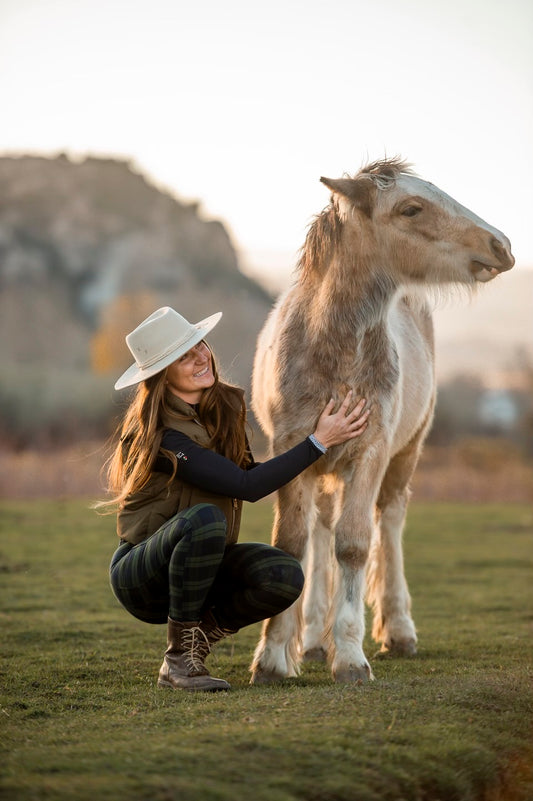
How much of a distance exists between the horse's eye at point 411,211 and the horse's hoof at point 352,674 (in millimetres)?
2426

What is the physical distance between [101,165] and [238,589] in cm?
6237

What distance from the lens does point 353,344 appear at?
5.13 metres

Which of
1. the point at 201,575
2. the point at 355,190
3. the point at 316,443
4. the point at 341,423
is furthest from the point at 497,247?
the point at 201,575

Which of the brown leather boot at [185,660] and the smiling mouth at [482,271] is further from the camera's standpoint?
the smiling mouth at [482,271]

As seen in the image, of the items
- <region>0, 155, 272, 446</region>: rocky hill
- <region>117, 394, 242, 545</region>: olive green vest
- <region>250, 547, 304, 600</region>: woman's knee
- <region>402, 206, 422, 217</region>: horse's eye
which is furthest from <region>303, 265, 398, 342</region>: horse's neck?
<region>0, 155, 272, 446</region>: rocky hill

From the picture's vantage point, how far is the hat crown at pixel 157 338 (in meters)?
4.78

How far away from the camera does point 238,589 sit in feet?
15.9

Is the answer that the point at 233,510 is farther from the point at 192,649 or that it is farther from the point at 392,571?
the point at 392,571

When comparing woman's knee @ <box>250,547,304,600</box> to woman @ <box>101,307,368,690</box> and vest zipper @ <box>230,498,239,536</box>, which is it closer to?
woman @ <box>101,307,368,690</box>

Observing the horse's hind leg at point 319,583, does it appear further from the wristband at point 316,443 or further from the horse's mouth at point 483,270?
the horse's mouth at point 483,270

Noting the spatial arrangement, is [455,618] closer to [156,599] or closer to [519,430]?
[156,599]

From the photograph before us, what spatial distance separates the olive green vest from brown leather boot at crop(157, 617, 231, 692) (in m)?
0.50

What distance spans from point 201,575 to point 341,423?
1.09 metres

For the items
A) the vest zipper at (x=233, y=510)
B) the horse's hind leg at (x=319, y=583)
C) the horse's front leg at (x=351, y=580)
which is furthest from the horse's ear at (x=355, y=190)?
the horse's hind leg at (x=319, y=583)
